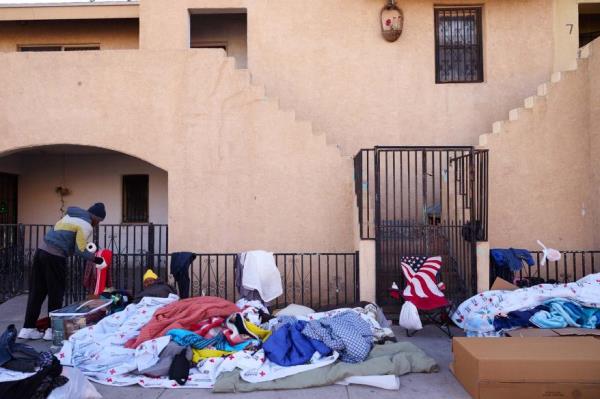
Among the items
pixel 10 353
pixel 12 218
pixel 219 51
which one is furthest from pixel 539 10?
pixel 12 218

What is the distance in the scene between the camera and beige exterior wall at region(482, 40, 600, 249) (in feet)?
30.3

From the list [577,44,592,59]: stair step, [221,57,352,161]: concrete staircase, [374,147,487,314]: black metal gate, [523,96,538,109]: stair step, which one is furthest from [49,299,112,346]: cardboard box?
[577,44,592,59]: stair step

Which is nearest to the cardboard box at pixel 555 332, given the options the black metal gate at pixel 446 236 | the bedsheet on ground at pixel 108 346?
the black metal gate at pixel 446 236

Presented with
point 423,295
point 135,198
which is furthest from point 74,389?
point 135,198

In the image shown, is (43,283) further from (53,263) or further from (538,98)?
(538,98)

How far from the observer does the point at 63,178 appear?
13.2 metres

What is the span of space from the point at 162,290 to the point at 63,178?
25.9 ft

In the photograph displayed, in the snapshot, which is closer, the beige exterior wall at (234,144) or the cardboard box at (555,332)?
the cardboard box at (555,332)

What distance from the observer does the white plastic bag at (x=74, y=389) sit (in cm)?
422

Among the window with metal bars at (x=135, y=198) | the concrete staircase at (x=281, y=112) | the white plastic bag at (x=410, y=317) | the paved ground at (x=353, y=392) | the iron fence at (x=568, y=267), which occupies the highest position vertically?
the concrete staircase at (x=281, y=112)

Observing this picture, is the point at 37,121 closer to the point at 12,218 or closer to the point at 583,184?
the point at 12,218

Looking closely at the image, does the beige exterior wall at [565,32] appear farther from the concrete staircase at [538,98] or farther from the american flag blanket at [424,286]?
the american flag blanket at [424,286]

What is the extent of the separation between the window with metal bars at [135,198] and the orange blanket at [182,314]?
24.9 ft

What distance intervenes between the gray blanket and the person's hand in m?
3.13
